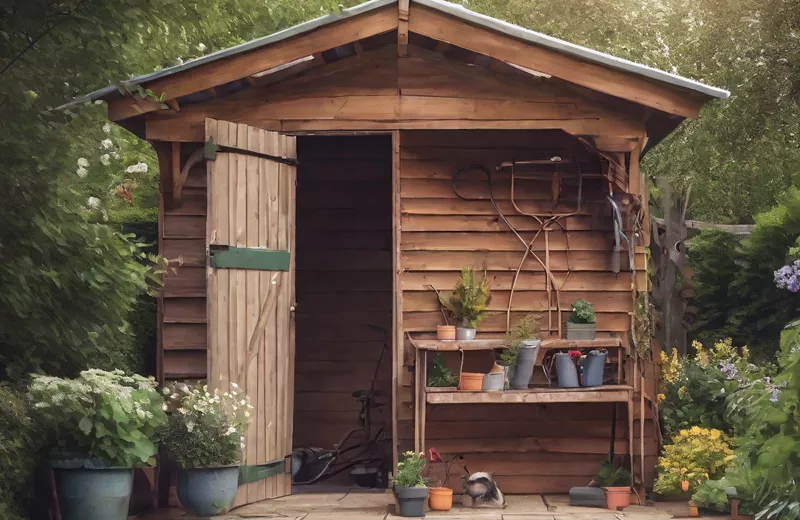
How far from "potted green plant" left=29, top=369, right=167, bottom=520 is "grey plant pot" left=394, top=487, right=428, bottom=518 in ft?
5.61

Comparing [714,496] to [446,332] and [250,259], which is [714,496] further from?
[250,259]

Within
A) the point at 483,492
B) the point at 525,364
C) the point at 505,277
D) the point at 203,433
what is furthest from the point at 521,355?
the point at 203,433

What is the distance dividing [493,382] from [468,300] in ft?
2.08

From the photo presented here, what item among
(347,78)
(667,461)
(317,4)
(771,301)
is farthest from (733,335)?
(317,4)

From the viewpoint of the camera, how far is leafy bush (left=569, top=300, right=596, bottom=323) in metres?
8.16

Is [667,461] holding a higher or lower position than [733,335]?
lower

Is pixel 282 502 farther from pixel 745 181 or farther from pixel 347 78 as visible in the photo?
pixel 745 181

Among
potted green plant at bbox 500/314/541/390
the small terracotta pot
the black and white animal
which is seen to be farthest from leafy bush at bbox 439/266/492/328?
the black and white animal

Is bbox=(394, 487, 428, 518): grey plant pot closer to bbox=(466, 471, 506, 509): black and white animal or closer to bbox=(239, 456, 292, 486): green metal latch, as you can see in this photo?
bbox=(466, 471, 506, 509): black and white animal

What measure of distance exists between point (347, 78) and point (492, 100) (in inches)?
43.9

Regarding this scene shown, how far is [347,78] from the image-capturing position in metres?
8.40

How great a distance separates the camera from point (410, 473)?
7410 millimetres

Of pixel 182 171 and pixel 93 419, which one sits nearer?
pixel 93 419

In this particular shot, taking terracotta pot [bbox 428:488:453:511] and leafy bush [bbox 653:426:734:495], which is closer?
terracotta pot [bbox 428:488:453:511]
